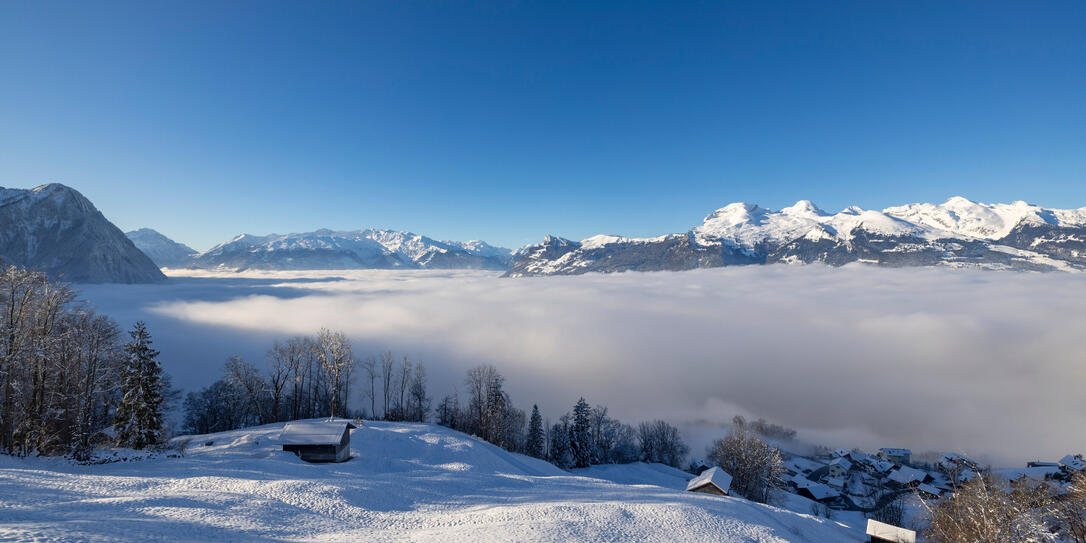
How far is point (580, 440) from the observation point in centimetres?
5641

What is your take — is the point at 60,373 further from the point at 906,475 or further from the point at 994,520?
the point at 906,475

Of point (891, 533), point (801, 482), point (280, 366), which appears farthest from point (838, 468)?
point (280, 366)

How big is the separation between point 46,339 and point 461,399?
5958 cm

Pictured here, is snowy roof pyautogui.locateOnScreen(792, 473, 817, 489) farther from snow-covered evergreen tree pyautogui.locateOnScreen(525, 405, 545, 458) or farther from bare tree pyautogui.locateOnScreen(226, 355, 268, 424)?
bare tree pyautogui.locateOnScreen(226, 355, 268, 424)

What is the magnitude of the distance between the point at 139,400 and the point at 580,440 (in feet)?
162

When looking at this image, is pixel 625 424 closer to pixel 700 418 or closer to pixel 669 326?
pixel 700 418

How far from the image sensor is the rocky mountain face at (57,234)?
17275 centimetres

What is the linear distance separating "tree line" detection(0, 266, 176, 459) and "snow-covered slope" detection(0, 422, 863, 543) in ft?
13.0

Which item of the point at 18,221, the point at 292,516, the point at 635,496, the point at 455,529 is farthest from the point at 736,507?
the point at 18,221

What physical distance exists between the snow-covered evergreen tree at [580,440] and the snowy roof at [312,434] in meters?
34.6

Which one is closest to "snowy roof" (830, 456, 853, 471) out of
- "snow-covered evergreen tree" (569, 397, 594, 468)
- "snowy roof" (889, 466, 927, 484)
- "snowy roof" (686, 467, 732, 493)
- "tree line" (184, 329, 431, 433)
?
"snowy roof" (889, 466, 927, 484)

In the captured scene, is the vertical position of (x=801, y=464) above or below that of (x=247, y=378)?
below

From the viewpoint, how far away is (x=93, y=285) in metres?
181

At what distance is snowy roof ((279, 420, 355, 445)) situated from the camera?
30.1 meters
